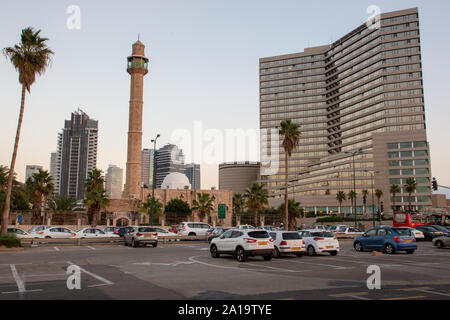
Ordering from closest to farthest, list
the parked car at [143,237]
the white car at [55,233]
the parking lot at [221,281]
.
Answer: the parking lot at [221,281] < the parked car at [143,237] < the white car at [55,233]

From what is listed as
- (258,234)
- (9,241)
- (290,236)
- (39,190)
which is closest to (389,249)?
(290,236)

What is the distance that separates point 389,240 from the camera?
22.6m

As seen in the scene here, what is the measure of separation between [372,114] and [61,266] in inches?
4594

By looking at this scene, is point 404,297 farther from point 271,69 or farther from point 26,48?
point 271,69

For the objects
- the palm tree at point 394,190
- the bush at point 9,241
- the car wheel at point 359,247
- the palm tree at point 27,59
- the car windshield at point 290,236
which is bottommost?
the car wheel at point 359,247

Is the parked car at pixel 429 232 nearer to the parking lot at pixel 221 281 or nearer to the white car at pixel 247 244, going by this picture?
the parking lot at pixel 221 281

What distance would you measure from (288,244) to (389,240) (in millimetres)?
7035

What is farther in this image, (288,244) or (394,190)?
(394,190)

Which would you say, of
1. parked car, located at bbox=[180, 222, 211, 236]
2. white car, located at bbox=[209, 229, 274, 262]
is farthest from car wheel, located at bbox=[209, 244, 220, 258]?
parked car, located at bbox=[180, 222, 211, 236]

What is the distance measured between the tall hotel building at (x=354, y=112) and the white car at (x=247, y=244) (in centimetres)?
7424

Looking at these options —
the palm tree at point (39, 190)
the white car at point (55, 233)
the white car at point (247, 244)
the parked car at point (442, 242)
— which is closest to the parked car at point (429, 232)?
the parked car at point (442, 242)

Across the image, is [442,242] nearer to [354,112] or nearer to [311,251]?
[311,251]

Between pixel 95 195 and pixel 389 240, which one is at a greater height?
pixel 95 195

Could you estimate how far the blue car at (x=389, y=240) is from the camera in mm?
22327
